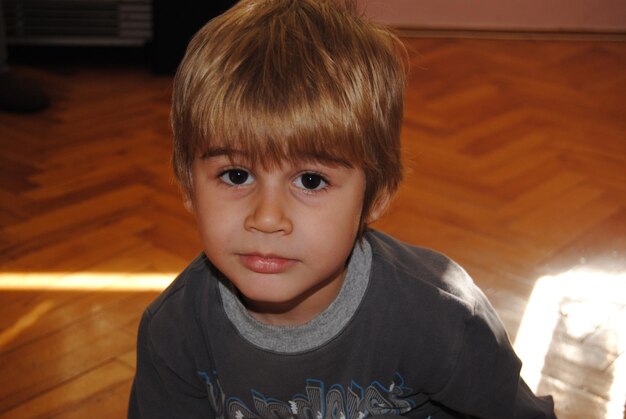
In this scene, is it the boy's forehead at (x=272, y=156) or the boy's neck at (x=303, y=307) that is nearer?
the boy's forehead at (x=272, y=156)

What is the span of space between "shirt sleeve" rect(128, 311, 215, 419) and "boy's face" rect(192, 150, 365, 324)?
185mm

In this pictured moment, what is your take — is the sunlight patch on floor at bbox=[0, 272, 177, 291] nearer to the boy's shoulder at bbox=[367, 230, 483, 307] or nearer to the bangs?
the boy's shoulder at bbox=[367, 230, 483, 307]

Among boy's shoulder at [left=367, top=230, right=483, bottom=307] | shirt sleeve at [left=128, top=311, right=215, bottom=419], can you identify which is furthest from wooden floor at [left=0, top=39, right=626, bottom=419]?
boy's shoulder at [left=367, top=230, right=483, bottom=307]

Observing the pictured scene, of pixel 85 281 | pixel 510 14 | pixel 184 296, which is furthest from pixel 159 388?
pixel 510 14

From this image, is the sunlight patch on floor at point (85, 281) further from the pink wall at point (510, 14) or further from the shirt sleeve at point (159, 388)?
the pink wall at point (510, 14)

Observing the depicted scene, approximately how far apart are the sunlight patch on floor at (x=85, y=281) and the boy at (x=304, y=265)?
0.43m

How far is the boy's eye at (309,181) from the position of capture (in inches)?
34.7

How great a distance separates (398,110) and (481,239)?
75 centimetres

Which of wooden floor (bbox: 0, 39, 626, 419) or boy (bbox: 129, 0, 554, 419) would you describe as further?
wooden floor (bbox: 0, 39, 626, 419)

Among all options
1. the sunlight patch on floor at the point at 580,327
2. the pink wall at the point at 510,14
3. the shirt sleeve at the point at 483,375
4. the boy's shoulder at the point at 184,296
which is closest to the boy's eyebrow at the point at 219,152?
the boy's shoulder at the point at 184,296

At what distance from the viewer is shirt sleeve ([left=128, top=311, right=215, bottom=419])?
3.43 ft

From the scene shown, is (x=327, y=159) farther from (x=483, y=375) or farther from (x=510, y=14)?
(x=510, y=14)

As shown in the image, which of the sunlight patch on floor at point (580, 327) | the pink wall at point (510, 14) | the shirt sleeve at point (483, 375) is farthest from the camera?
the pink wall at point (510, 14)

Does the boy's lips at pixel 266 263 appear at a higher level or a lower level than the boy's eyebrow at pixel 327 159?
lower
